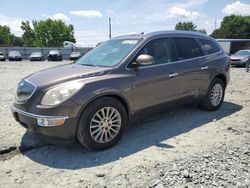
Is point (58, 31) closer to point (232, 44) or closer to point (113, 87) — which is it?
point (232, 44)

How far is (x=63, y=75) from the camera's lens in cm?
436

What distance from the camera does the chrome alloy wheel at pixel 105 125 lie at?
13.9 feet

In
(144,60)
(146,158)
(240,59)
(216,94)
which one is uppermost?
(144,60)

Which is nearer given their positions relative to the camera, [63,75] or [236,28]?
[63,75]

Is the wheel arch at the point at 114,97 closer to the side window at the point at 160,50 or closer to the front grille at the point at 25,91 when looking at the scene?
the front grille at the point at 25,91

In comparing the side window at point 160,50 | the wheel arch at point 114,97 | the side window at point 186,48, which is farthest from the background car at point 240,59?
the wheel arch at point 114,97

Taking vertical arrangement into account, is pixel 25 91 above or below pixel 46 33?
below

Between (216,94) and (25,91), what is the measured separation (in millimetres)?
4225

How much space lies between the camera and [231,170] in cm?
368

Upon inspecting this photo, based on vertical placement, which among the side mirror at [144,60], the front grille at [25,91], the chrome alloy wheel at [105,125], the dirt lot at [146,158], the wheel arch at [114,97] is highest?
the side mirror at [144,60]

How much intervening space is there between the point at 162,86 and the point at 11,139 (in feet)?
9.11

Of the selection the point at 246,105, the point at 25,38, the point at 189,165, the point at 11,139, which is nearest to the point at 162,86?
the point at 189,165

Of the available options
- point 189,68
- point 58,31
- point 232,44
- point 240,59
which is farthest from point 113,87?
point 58,31

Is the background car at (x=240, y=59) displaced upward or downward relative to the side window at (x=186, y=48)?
downward
